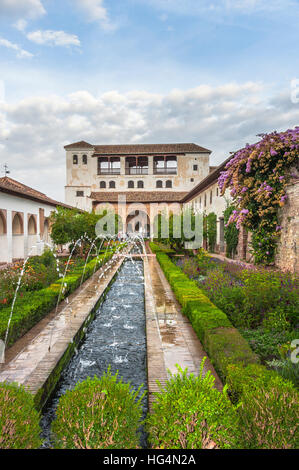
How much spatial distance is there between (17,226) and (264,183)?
12.7 m

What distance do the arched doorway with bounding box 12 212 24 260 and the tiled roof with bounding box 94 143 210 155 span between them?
24.6 meters

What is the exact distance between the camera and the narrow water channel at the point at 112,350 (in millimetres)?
3926

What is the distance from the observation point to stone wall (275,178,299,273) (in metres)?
9.35

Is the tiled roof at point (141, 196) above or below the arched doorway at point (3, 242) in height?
above

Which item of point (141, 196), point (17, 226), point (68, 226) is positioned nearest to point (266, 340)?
point (68, 226)

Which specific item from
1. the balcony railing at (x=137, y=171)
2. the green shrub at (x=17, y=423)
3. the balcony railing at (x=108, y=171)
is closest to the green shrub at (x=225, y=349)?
the green shrub at (x=17, y=423)

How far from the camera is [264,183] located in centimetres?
1056

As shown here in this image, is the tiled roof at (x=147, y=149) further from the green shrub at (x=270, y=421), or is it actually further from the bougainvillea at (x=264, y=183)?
the green shrub at (x=270, y=421)

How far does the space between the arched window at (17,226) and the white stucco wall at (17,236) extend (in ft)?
0.75

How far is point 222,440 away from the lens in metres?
1.73

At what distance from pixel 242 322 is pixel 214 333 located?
4.20 ft

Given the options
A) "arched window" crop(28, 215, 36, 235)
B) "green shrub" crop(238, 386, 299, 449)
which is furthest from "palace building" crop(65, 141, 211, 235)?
"green shrub" crop(238, 386, 299, 449)
